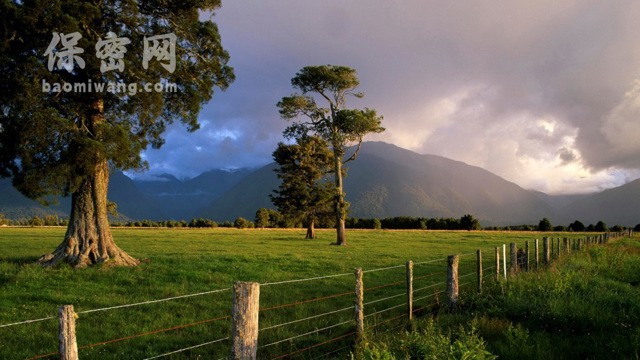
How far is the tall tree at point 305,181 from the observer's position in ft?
165

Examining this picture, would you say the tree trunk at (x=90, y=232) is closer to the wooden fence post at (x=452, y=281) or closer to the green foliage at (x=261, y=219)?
the wooden fence post at (x=452, y=281)

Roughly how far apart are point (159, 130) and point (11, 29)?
762cm

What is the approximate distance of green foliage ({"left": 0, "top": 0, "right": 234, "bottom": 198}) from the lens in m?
16.2

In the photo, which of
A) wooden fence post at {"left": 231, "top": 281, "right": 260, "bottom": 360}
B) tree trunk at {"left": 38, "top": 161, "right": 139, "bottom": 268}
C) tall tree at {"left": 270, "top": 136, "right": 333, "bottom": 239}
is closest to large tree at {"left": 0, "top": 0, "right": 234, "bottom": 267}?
tree trunk at {"left": 38, "top": 161, "right": 139, "bottom": 268}

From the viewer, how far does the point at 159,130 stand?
885 inches

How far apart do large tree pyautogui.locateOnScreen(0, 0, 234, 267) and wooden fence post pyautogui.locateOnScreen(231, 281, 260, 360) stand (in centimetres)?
1364

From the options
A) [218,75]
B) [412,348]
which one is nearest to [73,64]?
[218,75]

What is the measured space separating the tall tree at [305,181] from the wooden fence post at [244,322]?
42.4 m

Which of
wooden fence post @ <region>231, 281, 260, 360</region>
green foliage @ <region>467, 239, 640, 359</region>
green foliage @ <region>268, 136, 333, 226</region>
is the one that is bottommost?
green foliage @ <region>467, 239, 640, 359</region>

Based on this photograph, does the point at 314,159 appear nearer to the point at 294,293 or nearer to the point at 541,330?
the point at 294,293

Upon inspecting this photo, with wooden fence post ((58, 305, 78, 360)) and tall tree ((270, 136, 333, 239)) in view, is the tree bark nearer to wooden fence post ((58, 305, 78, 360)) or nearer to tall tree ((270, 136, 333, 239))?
wooden fence post ((58, 305, 78, 360))

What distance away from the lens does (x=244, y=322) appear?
571 centimetres

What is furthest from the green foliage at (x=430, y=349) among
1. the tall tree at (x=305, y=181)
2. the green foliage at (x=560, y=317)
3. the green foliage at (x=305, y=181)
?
the green foliage at (x=305, y=181)

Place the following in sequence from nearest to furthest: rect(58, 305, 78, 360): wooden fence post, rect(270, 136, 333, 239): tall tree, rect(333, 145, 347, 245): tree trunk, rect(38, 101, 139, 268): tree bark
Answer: rect(58, 305, 78, 360): wooden fence post, rect(38, 101, 139, 268): tree bark, rect(333, 145, 347, 245): tree trunk, rect(270, 136, 333, 239): tall tree
